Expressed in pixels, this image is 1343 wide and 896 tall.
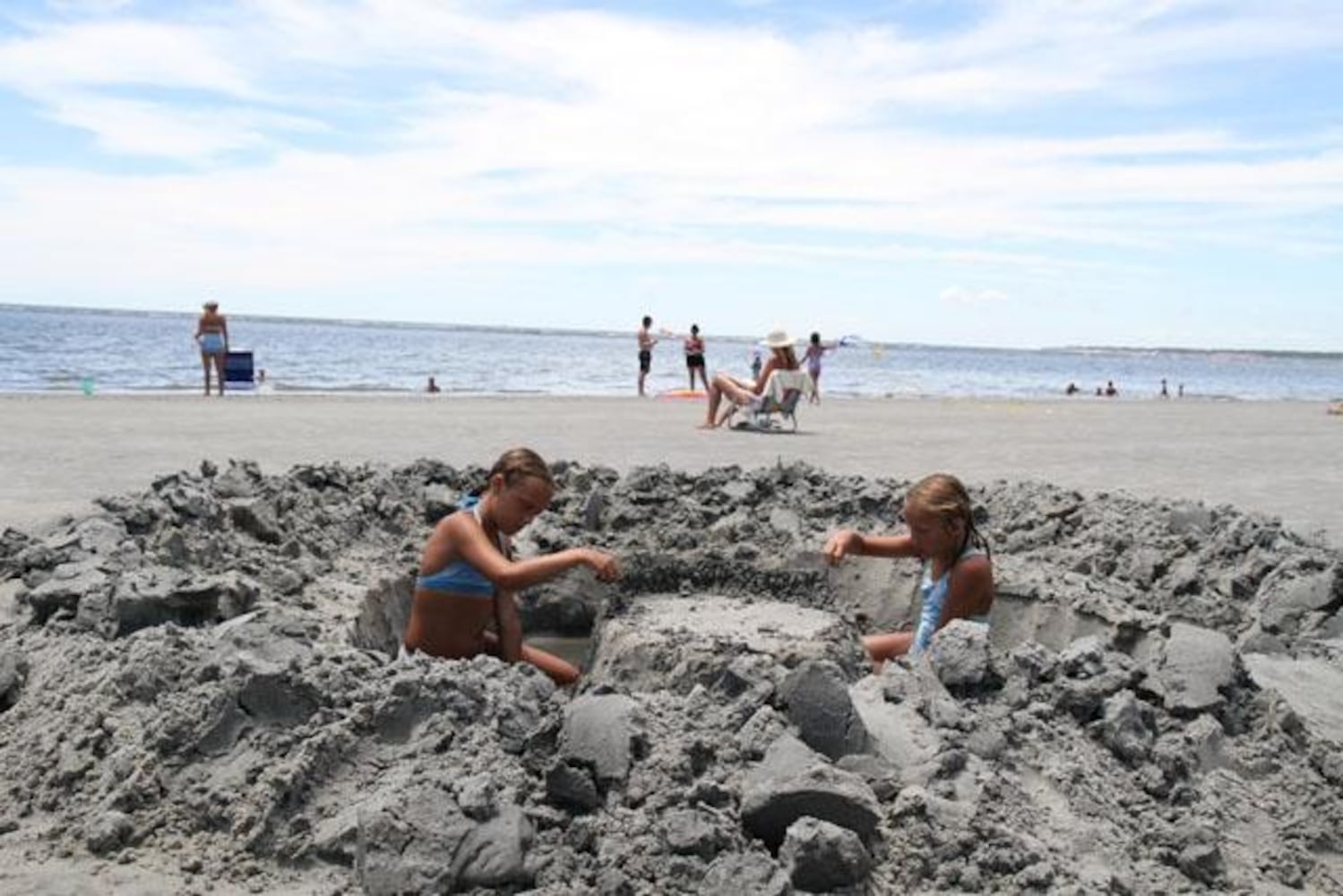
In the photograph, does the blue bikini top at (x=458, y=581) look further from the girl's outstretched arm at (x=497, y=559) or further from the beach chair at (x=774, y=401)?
the beach chair at (x=774, y=401)

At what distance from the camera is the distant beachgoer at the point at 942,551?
544 centimetres

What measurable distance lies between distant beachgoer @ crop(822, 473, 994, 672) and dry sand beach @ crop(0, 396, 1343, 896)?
464 mm

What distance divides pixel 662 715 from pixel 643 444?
411 inches

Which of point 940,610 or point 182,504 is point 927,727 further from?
point 182,504

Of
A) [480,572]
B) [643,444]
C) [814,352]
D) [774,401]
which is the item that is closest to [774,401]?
[774,401]

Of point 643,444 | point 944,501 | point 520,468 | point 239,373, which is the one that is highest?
point 520,468

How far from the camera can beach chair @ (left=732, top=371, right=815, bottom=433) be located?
16297 millimetres

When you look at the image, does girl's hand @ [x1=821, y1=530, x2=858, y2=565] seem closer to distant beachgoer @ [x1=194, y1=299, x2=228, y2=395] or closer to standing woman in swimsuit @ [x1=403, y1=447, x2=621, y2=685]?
standing woman in swimsuit @ [x1=403, y1=447, x2=621, y2=685]

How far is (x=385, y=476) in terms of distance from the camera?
8203mm

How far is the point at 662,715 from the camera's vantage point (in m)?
3.77

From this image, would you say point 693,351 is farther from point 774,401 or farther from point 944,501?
point 944,501

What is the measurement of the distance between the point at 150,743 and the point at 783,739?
177 centimetres

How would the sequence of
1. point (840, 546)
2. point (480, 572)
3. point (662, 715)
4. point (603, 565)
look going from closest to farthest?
point (662, 715) → point (603, 565) → point (480, 572) → point (840, 546)

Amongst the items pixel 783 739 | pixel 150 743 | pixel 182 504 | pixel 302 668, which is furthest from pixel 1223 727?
pixel 182 504
